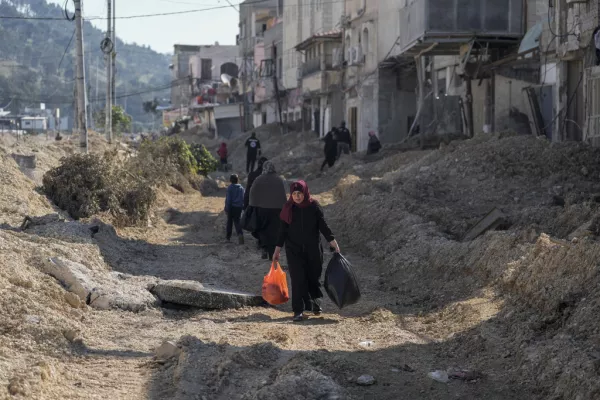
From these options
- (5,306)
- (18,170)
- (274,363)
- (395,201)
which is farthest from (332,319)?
(18,170)

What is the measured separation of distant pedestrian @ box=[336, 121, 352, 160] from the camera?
33.3 metres

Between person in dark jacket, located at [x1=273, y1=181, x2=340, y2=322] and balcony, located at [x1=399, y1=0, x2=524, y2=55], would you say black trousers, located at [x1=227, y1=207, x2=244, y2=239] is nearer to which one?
person in dark jacket, located at [x1=273, y1=181, x2=340, y2=322]

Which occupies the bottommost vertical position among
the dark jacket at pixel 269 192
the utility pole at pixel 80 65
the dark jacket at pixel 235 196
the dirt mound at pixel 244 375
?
the dirt mound at pixel 244 375

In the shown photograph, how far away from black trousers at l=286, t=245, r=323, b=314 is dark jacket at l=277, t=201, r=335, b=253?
60 millimetres

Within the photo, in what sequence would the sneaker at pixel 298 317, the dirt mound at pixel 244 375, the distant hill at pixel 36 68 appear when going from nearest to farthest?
the dirt mound at pixel 244 375 → the sneaker at pixel 298 317 → the distant hill at pixel 36 68

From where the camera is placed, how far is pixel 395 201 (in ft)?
56.3

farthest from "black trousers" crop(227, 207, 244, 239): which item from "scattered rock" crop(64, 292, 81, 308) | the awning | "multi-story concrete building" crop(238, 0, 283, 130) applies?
"multi-story concrete building" crop(238, 0, 283, 130)

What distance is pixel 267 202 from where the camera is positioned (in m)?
13.7

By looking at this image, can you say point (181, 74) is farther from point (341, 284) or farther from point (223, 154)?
→ point (341, 284)

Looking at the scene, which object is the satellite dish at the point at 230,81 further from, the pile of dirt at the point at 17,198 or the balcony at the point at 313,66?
the pile of dirt at the point at 17,198

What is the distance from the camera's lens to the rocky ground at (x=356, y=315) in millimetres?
6902

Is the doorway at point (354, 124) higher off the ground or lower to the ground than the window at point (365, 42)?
lower

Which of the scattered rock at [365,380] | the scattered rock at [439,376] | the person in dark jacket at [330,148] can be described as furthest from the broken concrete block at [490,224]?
the person in dark jacket at [330,148]

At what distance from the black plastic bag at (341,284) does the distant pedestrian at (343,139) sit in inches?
900
